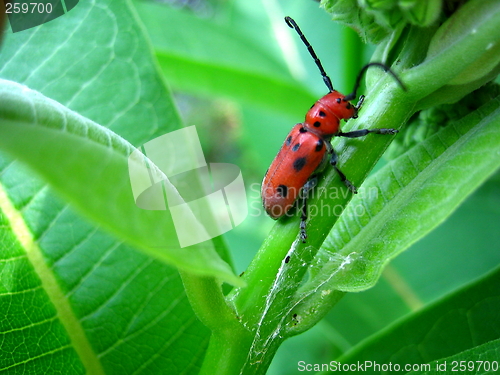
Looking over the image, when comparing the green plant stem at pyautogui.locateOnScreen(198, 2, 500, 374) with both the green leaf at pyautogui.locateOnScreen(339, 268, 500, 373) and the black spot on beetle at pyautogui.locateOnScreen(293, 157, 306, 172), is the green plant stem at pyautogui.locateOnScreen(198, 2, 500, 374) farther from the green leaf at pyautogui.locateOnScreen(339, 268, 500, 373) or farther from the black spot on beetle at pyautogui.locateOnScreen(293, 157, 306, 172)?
the black spot on beetle at pyautogui.locateOnScreen(293, 157, 306, 172)

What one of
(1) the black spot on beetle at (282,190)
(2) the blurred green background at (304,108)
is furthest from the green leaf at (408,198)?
(2) the blurred green background at (304,108)

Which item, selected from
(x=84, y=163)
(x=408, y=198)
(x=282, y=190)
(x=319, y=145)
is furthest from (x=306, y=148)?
(x=84, y=163)

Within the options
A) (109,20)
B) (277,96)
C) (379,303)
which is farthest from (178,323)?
(277,96)

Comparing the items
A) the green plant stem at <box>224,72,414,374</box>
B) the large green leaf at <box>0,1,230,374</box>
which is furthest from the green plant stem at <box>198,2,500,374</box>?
the large green leaf at <box>0,1,230,374</box>

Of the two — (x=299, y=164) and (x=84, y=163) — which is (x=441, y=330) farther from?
(x=84, y=163)

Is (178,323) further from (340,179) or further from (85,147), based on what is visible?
(85,147)

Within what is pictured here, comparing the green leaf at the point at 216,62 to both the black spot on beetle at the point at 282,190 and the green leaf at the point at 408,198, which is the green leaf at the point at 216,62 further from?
the green leaf at the point at 408,198
